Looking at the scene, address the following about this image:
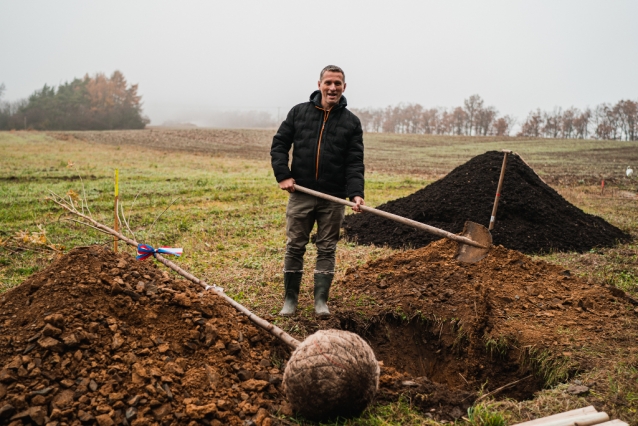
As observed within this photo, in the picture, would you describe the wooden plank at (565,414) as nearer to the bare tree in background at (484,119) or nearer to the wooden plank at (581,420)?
the wooden plank at (581,420)

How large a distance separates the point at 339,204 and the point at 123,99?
79787mm

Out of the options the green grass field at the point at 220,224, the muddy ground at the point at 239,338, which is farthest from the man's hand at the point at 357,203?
the green grass field at the point at 220,224

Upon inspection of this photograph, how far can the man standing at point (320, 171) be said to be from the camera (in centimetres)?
425

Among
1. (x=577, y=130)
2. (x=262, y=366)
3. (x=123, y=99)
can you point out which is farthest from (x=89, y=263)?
(x=123, y=99)

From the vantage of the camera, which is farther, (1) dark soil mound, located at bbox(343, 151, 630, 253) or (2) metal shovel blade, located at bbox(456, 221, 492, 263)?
(1) dark soil mound, located at bbox(343, 151, 630, 253)

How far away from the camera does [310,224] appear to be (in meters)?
4.46

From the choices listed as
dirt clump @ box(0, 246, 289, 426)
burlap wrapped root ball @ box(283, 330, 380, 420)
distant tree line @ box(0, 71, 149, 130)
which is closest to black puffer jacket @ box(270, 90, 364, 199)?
dirt clump @ box(0, 246, 289, 426)

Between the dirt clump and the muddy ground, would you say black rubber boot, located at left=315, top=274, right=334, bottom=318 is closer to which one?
the muddy ground

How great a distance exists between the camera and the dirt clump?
2.60m

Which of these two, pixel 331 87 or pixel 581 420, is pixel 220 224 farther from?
pixel 581 420

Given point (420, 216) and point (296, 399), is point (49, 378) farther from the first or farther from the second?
point (420, 216)

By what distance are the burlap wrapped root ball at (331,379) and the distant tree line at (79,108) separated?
64.7m

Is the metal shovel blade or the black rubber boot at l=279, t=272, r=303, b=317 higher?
the metal shovel blade

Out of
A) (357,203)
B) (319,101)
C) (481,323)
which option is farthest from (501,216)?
(319,101)
